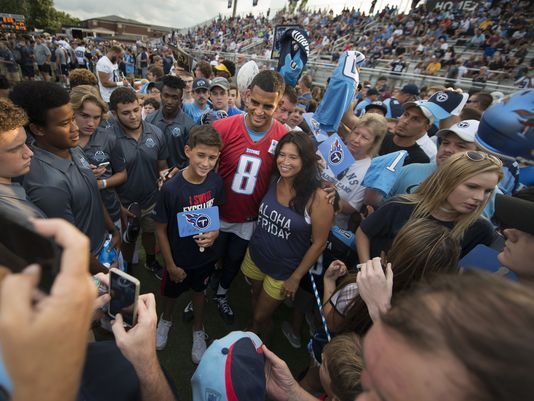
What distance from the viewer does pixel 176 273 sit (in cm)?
250

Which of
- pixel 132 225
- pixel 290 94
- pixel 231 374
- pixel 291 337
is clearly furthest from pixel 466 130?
pixel 132 225

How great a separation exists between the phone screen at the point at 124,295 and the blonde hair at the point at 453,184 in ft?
6.45

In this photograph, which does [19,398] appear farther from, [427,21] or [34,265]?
[427,21]

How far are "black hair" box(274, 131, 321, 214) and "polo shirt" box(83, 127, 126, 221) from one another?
6.23ft

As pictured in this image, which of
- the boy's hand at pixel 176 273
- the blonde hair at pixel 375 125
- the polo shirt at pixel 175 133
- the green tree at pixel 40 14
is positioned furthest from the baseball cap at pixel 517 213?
the green tree at pixel 40 14

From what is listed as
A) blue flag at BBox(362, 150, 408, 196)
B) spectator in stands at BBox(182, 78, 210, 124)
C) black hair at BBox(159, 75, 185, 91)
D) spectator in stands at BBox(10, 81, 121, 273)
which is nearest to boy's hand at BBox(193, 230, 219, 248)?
spectator in stands at BBox(10, 81, 121, 273)

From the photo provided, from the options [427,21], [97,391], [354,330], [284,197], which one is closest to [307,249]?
[284,197]

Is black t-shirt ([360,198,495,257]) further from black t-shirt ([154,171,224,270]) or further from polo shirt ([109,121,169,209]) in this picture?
polo shirt ([109,121,169,209])

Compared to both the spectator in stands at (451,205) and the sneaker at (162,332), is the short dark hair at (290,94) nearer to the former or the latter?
the spectator in stands at (451,205)

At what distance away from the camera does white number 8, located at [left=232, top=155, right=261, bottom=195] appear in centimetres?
268

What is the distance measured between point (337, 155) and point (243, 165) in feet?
3.11

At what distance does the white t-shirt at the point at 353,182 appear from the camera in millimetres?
2990

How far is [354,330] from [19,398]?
64.9 inches

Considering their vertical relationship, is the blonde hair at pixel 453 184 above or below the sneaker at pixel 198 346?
above
